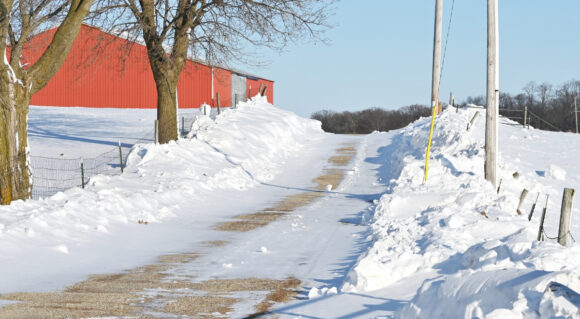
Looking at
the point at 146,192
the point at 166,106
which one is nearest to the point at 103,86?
the point at 166,106

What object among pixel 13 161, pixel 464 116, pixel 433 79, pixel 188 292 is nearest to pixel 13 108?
pixel 13 161

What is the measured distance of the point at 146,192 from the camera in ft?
55.0

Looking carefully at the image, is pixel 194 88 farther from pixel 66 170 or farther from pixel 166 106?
pixel 66 170

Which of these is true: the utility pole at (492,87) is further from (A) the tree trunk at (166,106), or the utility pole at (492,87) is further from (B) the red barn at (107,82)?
(B) the red barn at (107,82)

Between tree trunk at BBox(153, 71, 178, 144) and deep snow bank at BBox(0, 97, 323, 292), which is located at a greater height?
tree trunk at BBox(153, 71, 178, 144)

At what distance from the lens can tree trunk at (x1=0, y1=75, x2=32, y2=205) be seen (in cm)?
1428

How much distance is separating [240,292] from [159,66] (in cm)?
1676

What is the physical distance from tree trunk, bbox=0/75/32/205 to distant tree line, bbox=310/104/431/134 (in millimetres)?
89586

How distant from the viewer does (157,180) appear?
18.9 metres

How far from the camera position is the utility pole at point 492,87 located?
17484mm

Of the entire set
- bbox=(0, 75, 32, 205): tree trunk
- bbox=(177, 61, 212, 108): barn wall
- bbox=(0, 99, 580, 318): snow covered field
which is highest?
bbox=(177, 61, 212, 108): barn wall

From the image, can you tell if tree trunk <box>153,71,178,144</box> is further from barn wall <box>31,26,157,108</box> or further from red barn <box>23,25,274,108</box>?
barn wall <box>31,26,157,108</box>

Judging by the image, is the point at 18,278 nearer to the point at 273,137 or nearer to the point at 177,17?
the point at 177,17

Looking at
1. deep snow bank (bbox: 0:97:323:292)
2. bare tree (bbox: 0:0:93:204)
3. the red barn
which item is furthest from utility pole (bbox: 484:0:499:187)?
the red barn
